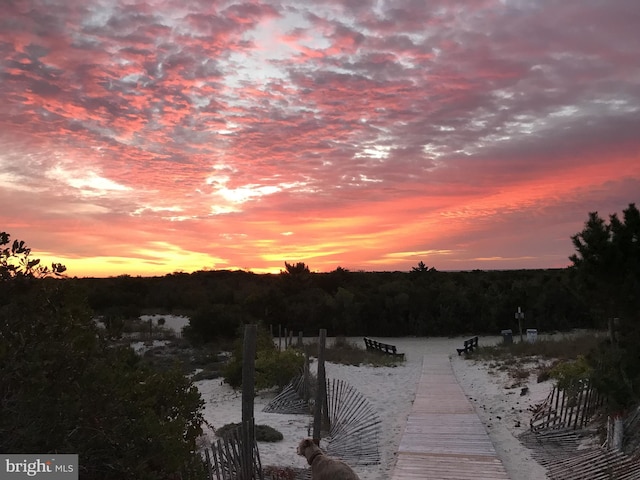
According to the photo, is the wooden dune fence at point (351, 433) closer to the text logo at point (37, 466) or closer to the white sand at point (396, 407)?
the white sand at point (396, 407)

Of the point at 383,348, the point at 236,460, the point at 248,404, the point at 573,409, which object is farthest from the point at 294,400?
the point at 383,348

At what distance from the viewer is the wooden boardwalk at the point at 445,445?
8.03 m

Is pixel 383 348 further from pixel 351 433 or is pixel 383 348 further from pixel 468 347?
pixel 351 433

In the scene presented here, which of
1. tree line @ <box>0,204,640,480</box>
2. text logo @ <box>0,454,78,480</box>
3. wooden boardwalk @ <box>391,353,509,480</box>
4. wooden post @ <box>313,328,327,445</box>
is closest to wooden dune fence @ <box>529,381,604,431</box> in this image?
tree line @ <box>0,204,640,480</box>

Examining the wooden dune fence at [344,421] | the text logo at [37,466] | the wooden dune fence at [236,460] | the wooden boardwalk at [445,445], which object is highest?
the text logo at [37,466]

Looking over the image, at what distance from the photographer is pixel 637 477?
709cm

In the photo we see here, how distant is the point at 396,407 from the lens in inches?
587

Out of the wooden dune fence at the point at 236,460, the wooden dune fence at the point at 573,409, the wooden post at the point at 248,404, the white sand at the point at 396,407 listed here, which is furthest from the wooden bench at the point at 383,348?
→ the wooden dune fence at the point at 236,460

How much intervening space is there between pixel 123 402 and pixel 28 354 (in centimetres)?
121

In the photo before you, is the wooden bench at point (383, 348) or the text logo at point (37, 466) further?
the wooden bench at point (383, 348)

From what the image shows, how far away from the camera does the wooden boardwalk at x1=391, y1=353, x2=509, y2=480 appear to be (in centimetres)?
803

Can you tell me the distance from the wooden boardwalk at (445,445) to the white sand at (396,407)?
1.37 feet

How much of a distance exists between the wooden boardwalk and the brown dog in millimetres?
1614

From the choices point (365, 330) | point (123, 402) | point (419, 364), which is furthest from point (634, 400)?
point (365, 330)
